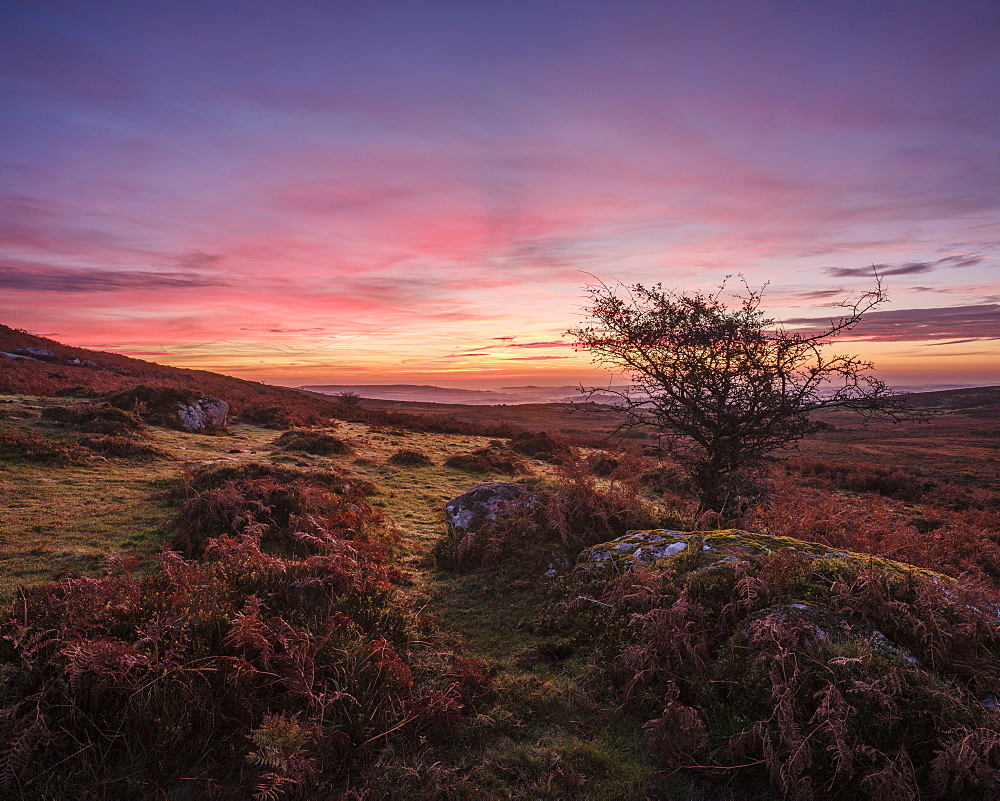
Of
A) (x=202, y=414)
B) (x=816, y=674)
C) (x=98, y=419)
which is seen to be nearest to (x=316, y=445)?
(x=98, y=419)

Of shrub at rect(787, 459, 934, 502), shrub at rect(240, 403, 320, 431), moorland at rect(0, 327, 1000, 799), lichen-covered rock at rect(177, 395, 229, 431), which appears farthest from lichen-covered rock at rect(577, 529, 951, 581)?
shrub at rect(240, 403, 320, 431)

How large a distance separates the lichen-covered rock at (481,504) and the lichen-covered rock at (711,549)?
96.3 inches

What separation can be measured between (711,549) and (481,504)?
5.00m

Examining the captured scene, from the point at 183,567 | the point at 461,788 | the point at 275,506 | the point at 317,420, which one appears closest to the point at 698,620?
the point at 461,788

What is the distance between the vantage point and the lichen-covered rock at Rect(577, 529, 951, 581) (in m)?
5.60

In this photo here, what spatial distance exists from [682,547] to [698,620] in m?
1.74

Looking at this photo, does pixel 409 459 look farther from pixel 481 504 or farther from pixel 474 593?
pixel 474 593

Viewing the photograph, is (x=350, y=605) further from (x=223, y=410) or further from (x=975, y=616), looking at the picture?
(x=223, y=410)

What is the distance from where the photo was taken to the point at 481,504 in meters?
9.98

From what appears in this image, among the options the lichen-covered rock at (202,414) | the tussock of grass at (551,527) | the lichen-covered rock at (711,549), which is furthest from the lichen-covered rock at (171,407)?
the lichen-covered rock at (711,549)

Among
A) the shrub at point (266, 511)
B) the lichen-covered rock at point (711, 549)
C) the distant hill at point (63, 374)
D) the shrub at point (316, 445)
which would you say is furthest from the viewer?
the distant hill at point (63, 374)

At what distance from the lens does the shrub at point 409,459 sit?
19219 millimetres

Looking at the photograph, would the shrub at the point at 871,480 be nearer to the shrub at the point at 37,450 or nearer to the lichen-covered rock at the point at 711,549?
the lichen-covered rock at the point at 711,549

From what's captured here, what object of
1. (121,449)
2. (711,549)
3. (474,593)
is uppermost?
(121,449)
